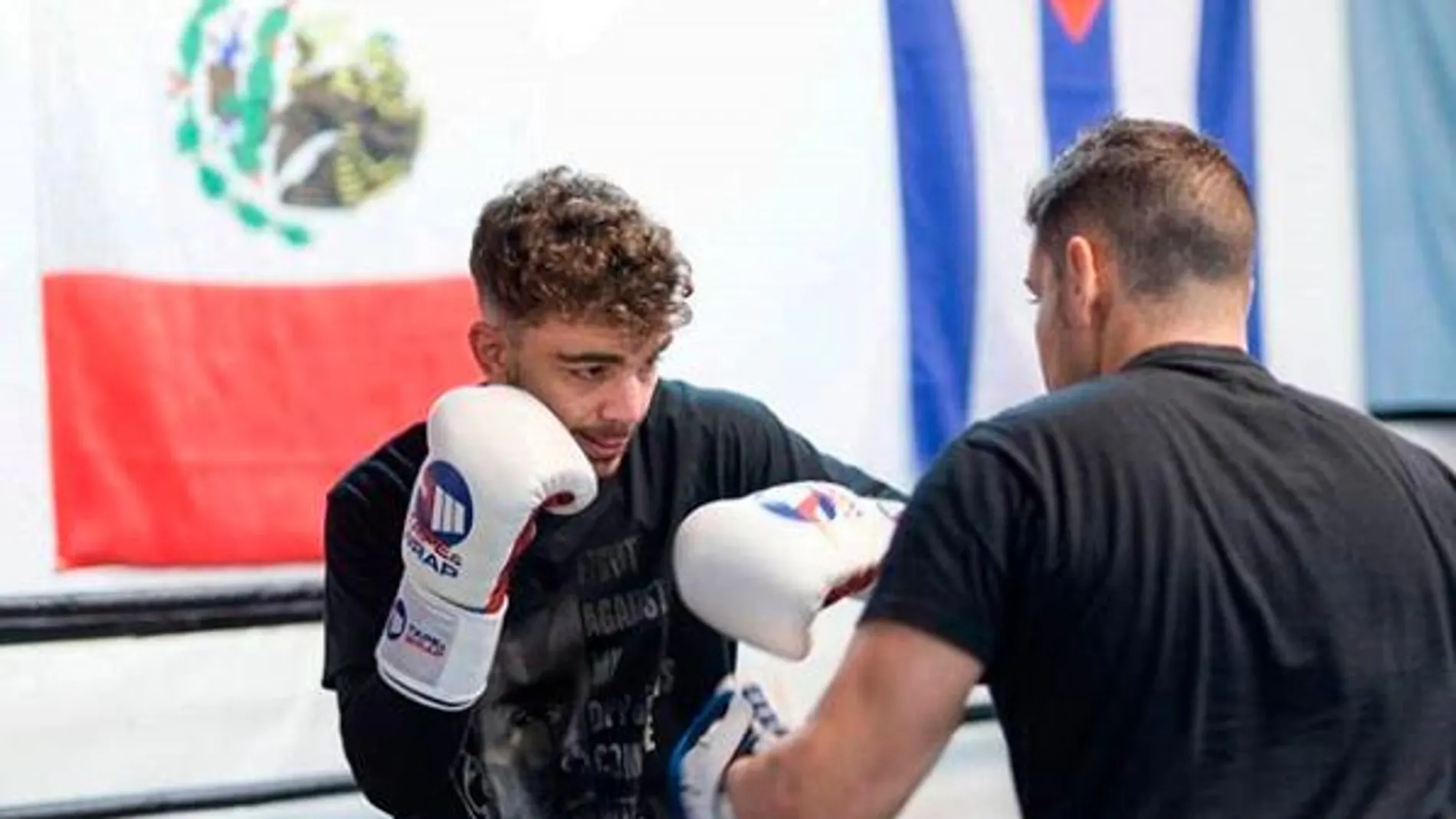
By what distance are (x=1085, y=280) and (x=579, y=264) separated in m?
0.47

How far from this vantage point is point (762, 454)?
1821mm

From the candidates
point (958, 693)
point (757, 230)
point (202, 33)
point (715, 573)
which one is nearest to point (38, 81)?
point (202, 33)

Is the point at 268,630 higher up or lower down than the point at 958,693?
lower down

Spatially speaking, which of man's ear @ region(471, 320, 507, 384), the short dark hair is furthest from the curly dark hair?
the short dark hair

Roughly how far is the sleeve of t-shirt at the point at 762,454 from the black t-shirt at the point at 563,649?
70mm

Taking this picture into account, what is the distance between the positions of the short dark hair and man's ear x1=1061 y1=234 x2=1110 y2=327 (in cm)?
1

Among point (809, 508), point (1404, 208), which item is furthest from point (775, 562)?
point (1404, 208)

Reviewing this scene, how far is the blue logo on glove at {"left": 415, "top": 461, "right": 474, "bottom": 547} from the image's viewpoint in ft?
5.12

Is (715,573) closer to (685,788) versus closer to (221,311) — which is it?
(685,788)

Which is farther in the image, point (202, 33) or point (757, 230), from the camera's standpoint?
point (757, 230)

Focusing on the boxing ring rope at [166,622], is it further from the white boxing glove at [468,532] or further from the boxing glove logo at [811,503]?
the white boxing glove at [468,532]

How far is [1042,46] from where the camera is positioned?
3.06 meters

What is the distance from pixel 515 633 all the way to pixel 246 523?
837mm

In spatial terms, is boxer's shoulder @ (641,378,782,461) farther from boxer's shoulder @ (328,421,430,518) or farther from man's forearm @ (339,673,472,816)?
man's forearm @ (339,673,472,816)
